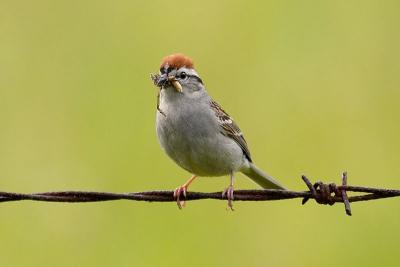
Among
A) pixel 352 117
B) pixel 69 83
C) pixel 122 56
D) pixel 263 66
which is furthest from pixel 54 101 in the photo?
pixel 352 117

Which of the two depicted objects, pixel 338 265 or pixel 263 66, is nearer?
pixel 338 265

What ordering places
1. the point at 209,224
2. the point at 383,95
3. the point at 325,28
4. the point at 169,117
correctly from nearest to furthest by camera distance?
the point at 169,117
the point at 209,224
the point at 383,95
the point at 325,28

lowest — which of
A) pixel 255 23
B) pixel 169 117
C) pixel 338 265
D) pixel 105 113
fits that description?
pixel 338 265

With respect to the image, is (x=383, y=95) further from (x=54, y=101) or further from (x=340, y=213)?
(x=54, y=101)

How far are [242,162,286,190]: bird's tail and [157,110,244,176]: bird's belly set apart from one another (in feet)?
1.04

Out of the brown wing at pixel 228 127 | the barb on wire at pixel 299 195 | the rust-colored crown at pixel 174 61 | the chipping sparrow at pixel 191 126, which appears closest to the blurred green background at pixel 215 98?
the brown wing at pixel 228 127

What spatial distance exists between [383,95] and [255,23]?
159 cm

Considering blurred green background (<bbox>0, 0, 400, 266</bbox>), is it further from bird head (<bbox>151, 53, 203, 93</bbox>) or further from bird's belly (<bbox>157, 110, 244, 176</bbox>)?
bird head (<bbox>151, 53, 203, 93</bbox>)

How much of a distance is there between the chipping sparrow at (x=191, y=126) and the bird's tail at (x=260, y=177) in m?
0.10

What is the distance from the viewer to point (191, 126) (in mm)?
6043

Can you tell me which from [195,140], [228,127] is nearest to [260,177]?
[228,127]

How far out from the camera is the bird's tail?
6.43 meters

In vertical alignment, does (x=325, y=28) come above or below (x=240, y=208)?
above

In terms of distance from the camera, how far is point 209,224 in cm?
764
